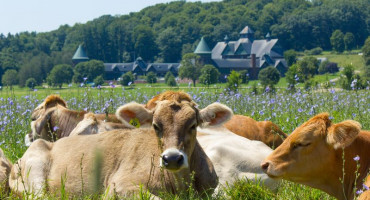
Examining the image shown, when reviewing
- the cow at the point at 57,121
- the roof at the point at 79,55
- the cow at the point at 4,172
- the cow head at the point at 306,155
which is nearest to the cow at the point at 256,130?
the cow at the point at 57,121

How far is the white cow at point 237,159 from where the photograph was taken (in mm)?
6980

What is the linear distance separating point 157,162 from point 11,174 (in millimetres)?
1767

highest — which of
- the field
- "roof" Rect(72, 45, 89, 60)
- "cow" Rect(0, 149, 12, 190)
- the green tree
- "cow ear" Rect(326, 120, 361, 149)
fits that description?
"cow ear" Rect(326, 120, 361, 149)

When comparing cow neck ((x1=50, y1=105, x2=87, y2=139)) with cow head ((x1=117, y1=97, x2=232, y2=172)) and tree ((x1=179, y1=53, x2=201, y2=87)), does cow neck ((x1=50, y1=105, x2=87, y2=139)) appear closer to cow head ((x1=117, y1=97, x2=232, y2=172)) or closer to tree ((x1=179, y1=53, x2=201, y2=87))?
cow head ((x1=117, y1=97, x2=232, y2=172))

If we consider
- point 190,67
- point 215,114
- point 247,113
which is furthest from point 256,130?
point 190,67

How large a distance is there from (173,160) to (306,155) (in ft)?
4.55

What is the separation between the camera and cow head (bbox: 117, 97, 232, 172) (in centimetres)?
536

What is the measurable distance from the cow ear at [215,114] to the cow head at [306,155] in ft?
2.79

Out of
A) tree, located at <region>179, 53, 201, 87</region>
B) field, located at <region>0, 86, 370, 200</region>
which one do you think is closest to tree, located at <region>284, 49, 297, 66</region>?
tree, located at <region>179, 53, 201, 87</region>

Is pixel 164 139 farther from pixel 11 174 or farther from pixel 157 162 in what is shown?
pixel 11 174

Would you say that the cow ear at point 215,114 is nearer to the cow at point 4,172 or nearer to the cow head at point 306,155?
the cow head at point 306,155

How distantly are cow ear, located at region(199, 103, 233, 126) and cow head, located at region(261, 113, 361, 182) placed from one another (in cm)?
85

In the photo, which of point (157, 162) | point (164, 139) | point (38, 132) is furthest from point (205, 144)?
point (38, 132)

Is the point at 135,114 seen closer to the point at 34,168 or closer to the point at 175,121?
the point at 175,121
